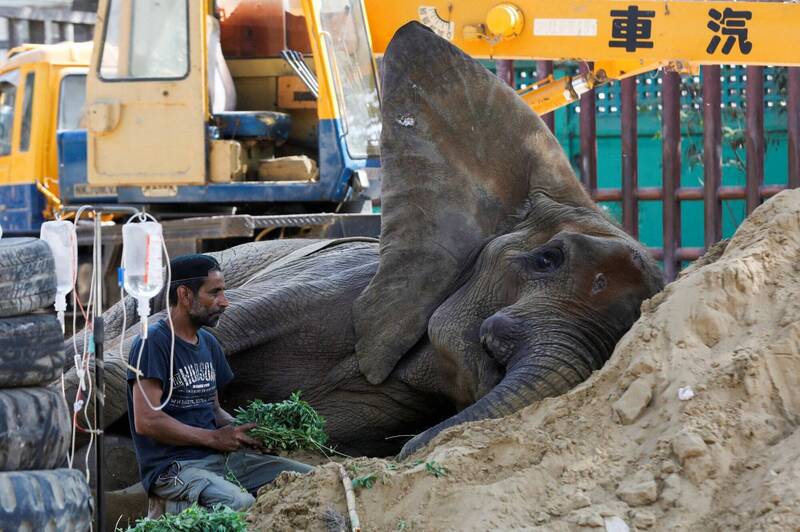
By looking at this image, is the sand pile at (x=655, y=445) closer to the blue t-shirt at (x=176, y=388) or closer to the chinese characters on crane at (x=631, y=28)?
the blue t-shirt at (x=176, y=388)

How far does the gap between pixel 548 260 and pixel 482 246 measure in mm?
747

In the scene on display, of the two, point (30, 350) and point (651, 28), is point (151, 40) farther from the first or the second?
point (30, 350)

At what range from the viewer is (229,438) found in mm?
6121

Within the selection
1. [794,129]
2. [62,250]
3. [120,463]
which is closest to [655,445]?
[62,250]

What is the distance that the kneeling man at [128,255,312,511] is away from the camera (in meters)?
5.99

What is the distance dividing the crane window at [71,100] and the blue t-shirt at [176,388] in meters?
7.07

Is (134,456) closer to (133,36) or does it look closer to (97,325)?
(97,325)

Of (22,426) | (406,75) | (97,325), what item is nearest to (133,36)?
(406,75)

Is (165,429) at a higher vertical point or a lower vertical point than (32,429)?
lower

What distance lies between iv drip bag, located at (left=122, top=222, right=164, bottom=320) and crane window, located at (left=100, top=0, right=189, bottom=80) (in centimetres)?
566

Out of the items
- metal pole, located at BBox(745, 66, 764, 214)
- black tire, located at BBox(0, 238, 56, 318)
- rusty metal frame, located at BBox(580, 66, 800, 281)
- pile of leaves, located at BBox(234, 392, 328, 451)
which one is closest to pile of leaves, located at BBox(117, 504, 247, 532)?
black tire, located at BBox(0, 238, 56, 318)

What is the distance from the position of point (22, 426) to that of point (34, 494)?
0.25 metres

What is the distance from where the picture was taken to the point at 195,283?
20.6 ft

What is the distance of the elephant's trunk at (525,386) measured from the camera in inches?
232
